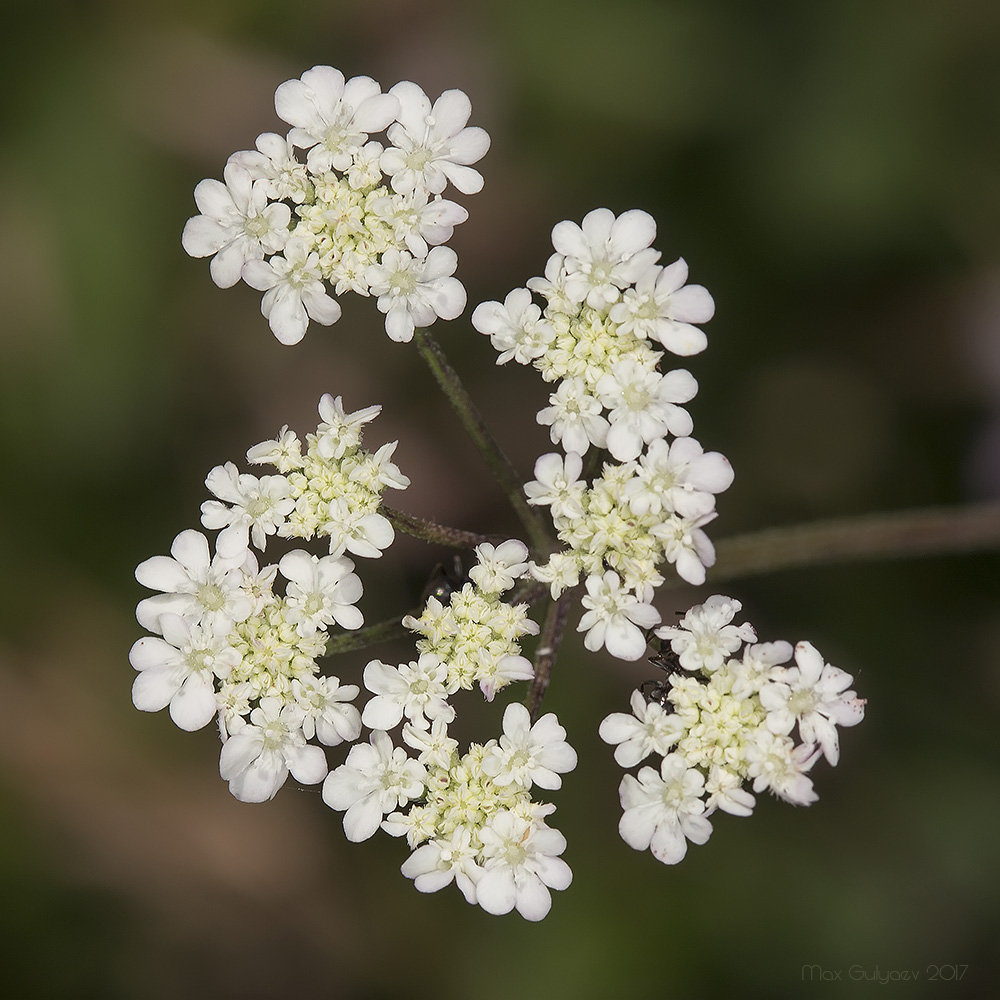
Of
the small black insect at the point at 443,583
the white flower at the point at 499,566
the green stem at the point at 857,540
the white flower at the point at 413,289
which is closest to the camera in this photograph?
the white flower at the point at 499,566

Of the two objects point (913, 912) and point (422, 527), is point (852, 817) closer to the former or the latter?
point (913, 912)

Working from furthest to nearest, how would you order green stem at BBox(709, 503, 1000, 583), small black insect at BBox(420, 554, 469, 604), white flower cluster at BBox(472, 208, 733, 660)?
1. green stem at BBox(709, 503, 1000, 583)
2. small black insect at BBox(420, 554, 469, 604)
3. white flower cluster at BBox(472, 208, 733, 660)

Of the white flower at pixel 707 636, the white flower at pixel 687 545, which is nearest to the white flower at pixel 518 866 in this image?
the white flower at pixel 707 636

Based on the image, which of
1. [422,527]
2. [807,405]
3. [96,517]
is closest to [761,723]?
[422,527]

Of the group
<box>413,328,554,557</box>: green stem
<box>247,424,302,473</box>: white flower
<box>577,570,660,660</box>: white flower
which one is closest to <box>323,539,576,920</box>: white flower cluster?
<box>577,570,660,660</box>: white flower

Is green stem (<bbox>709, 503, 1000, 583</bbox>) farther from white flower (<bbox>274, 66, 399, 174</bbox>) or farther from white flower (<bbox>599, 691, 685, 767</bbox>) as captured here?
white flower (<bbox>274, 66, 399, 174</bbox>)

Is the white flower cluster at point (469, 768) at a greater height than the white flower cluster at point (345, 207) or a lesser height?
lesser

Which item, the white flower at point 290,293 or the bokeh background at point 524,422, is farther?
the bokeh background at point 524,422

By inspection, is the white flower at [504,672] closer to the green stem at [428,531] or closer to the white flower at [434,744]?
the white flower at [434,744]
